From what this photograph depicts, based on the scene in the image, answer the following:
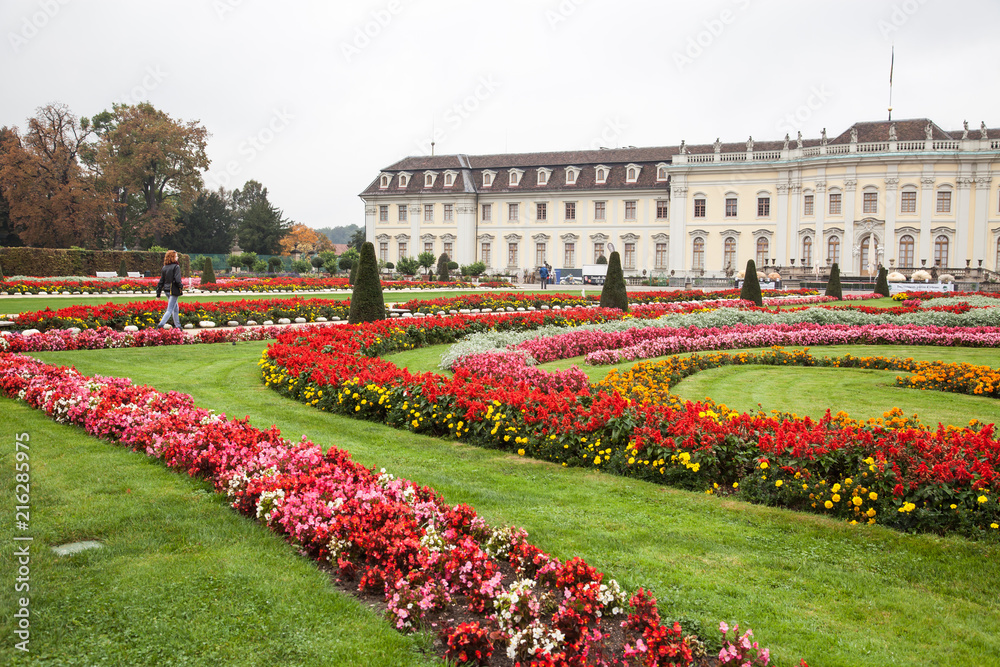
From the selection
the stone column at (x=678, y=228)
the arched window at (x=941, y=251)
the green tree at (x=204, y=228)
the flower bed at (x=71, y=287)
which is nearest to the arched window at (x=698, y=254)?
the stone column at (x=678, y=228)

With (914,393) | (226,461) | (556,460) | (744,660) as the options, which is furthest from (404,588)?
(914,393)

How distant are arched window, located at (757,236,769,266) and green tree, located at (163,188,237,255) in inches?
1825

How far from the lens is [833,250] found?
148 ft

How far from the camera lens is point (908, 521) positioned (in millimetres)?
4246

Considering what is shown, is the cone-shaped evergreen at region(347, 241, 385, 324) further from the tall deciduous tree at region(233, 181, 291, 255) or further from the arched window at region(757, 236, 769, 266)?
the tall deciduous tree at region(233, 181, 291, 255)

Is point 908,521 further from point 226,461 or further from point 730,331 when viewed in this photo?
point 730,331

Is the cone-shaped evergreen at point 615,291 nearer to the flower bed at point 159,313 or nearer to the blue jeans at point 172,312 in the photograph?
the flower bed at point 159,313

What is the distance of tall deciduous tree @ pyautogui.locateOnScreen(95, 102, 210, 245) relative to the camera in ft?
166

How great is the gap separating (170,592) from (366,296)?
37.1 ft

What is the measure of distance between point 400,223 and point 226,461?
2093 inches

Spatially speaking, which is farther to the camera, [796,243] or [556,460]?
[796,243]

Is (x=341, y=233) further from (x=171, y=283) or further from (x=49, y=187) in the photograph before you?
(x=171, y=283)

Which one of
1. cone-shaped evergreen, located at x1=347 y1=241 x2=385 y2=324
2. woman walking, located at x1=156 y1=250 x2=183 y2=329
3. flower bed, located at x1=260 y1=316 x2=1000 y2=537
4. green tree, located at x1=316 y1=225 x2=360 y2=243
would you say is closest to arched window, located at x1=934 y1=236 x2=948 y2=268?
cone-shaped evergreen, located at x1=347 y1=241 x2=385 y2=324

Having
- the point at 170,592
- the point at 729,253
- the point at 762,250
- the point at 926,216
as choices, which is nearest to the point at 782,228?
the point at 762,250
